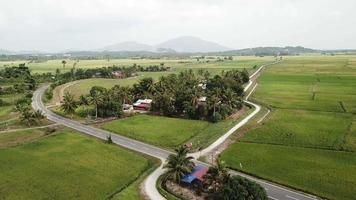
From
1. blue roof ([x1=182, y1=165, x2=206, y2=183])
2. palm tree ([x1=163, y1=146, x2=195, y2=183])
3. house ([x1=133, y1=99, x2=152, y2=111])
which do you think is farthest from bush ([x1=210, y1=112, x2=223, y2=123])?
palm tree ([x1=163, y1=146, x2=195, y2=183])

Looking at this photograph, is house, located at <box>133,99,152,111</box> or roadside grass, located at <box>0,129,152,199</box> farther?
house, located at <box>133,99,152,111</box>

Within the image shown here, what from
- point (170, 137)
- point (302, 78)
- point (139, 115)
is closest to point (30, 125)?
point (139, 115)

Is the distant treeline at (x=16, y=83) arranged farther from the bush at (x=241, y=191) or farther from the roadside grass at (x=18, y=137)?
the bush at (x=241, y=191)

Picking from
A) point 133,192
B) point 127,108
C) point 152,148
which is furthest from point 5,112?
point 133,192

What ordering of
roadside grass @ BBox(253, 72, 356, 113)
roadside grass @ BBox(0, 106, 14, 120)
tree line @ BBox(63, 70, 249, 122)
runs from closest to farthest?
tree line @ BBox(63, 70, 249, 122) < roadside grass @ BBox(0, 106, 14, 120) < roadside grass @ BBox(253, 72, 356, 113)

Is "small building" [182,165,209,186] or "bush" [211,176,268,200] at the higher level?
"bush" [211,176,268,200]

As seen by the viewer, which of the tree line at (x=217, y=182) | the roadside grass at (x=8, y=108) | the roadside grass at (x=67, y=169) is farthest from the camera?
the roadside grass at (x=8, y=108)

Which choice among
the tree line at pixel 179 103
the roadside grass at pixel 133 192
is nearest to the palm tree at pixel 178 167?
the roadside grass at pixel 133 192

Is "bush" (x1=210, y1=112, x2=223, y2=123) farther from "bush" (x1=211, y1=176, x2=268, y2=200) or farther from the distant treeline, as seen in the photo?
the distant treeline
